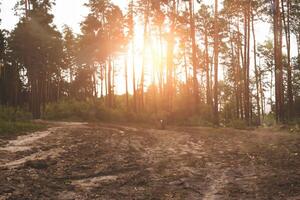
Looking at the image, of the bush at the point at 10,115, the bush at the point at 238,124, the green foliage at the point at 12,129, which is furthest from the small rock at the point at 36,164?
the bush at the point at 238,124

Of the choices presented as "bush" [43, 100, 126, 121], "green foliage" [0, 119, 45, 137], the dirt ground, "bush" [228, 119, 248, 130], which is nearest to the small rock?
the dirt ground

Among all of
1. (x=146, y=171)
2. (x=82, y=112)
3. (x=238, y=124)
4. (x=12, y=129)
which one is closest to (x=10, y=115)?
(x=12, y=129)

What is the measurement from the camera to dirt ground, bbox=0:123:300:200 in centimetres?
619

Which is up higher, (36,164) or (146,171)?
(36,164)

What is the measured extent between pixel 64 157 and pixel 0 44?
39603 millimetres

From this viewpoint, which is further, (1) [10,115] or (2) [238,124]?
(2) [238,124]

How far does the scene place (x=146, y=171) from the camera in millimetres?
8062

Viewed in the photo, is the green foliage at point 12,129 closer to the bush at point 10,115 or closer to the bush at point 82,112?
the bush at point 10,115

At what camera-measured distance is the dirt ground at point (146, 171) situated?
20.3 ft

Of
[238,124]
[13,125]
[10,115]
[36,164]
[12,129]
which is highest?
[10,115]

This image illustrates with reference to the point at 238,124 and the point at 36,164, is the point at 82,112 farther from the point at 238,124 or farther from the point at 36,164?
the point at 36,164

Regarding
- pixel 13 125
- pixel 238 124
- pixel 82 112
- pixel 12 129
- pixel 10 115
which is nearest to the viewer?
pixel 12 129

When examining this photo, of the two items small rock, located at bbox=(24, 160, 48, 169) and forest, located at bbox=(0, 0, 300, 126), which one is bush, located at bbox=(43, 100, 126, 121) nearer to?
forest, located at bbox=(0, 0, 300, 126)

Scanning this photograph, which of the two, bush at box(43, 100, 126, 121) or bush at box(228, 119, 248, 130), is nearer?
bush at box(228, 119, 248, 130)
